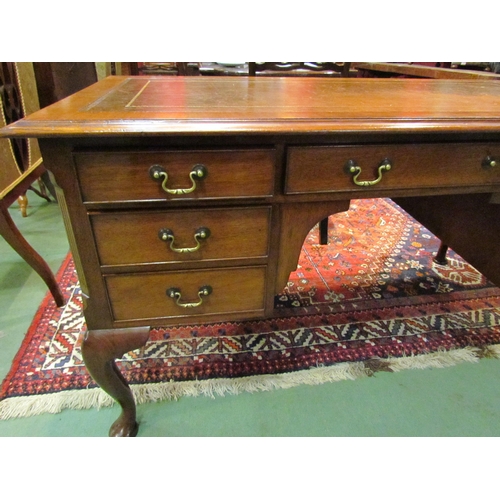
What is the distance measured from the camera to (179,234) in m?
0.68

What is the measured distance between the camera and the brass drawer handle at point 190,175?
0.60 meters

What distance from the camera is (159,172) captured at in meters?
0.59

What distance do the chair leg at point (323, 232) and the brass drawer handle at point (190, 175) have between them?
3.80 feet

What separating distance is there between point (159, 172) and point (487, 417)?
3.78 feet

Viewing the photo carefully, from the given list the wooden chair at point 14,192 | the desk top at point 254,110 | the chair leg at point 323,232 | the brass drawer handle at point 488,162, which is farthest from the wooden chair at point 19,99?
the brass drawer handle at point 488,162

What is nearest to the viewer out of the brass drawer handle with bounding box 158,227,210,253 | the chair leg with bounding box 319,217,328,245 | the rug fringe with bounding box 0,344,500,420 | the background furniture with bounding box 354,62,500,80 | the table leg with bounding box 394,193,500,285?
the brass drawer handle with bounding box 158,227,210,253

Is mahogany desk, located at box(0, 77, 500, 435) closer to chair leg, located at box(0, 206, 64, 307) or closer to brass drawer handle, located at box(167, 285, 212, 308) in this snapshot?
brass drawer handle, located at box(167, 285, 212, 308)

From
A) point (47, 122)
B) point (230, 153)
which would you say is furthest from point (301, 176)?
point (47, 122)

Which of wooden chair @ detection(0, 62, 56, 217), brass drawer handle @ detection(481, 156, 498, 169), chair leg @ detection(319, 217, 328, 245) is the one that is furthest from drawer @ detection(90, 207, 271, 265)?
chair leg @ detection(319, 217, 328, 245)

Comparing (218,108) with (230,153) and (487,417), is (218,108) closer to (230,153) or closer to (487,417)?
(230,153)

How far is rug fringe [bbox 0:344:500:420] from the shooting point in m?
1.00

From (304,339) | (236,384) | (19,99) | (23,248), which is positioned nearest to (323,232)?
(304,339)

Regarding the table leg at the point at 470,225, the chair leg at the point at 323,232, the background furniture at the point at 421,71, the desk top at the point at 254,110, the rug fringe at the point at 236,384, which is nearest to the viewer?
the desk top at the point at 254,110

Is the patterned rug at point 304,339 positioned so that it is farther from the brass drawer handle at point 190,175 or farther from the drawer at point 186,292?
the brass drawer handle at point 190,175
